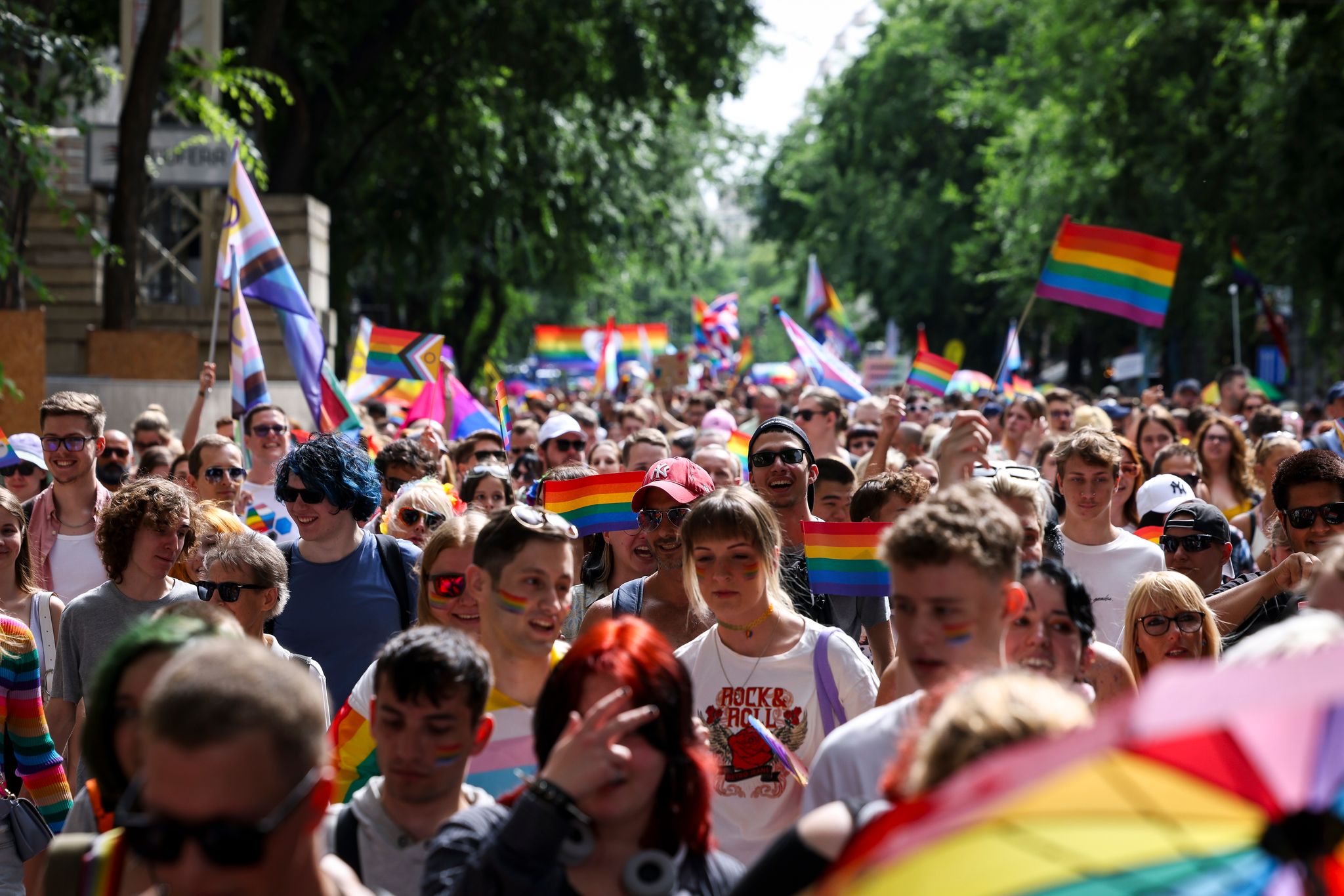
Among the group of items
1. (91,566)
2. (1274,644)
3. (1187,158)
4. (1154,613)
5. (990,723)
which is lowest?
(91,566)

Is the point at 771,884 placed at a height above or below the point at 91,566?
above

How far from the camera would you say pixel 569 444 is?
966cm

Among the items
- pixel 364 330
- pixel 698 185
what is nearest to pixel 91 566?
pixel 364 330

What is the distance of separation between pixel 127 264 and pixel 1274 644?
14.5 meters

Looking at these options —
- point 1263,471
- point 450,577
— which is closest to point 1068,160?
point 1263,471

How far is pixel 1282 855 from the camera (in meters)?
1.85

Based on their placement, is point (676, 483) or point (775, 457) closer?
point (676, 483)

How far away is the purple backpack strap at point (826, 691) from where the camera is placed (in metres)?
4.41

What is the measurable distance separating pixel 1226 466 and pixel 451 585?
5.70 m

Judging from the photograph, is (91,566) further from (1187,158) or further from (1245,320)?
(1245,320)

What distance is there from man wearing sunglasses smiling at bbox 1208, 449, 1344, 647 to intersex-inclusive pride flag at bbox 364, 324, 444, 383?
7.73 m

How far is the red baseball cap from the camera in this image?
19.0ft

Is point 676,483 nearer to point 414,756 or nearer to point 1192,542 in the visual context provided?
point 1192,542

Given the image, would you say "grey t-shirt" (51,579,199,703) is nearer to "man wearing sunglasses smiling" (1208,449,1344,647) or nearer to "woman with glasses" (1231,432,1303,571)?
"man wearing sunglasses smiling" (1208,449,1344,647)
